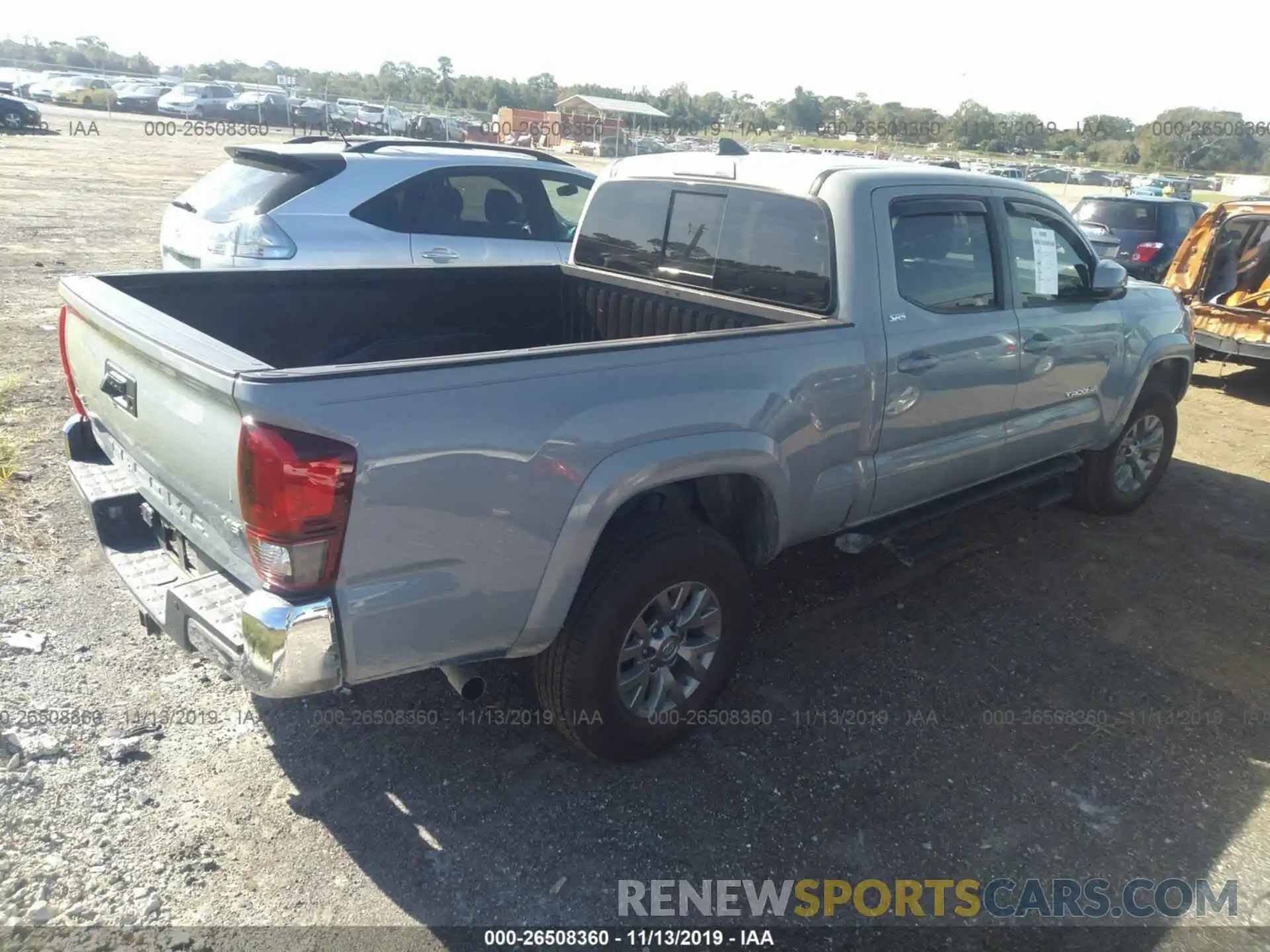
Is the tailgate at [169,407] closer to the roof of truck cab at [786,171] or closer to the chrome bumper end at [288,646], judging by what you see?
the chrome bumper end at [288,646]

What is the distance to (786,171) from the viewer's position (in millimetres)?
3727

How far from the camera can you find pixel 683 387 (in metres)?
2.81

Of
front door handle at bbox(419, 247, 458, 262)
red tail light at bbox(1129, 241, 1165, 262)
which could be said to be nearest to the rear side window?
front door handle at bbox(419, 247, 458, 262)

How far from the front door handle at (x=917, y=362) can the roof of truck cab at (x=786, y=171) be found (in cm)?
71

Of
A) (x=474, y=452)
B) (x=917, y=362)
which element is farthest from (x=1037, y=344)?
(x=474, y=452)

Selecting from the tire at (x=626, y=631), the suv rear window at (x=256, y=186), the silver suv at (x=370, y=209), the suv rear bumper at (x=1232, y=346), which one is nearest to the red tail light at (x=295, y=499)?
the tire at (x=626, y=631)

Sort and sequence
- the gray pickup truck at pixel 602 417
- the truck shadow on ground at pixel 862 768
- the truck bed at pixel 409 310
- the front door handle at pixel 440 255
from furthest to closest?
the front door handle at pixel 440 255 < the truck bed at pixel 409 310 < the truck shadow on ground at pixel 862 768 < the gray pickup truck at pixel 602 417

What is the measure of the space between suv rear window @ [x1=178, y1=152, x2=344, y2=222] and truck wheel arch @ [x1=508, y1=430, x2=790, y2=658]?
4112 millimetres

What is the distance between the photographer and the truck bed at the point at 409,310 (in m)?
3.46

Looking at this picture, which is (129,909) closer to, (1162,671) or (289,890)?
(289,890)

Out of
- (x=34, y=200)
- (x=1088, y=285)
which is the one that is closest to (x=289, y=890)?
(x=1088, y=285)

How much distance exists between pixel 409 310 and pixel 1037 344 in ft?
9.60

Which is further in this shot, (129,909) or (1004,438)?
(1004,438)

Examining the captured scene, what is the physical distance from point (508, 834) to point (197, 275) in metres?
2.34
